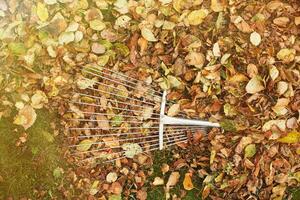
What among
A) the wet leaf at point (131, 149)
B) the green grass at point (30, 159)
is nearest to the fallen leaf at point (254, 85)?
the wet leaf at point (131, 149)

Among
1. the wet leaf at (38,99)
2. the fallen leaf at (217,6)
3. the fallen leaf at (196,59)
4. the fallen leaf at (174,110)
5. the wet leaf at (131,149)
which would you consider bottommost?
the wet leaf at (131,149)

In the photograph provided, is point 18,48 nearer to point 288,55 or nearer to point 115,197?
point 115,197

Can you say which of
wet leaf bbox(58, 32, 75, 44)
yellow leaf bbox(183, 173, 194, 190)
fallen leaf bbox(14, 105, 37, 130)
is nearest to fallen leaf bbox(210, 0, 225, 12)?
wet leaf bbox(58, 32, 75, 44)

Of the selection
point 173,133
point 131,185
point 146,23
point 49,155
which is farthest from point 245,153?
point 49,155

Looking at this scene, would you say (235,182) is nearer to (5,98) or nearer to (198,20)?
(198,20)

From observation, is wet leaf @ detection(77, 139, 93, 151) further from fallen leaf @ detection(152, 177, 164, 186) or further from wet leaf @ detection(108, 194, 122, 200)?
fallen leaf @ detection(152, 177, 164, 186)

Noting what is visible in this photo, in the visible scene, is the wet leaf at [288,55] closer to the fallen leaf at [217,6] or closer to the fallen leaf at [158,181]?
the fallen leaf at [217,6]
